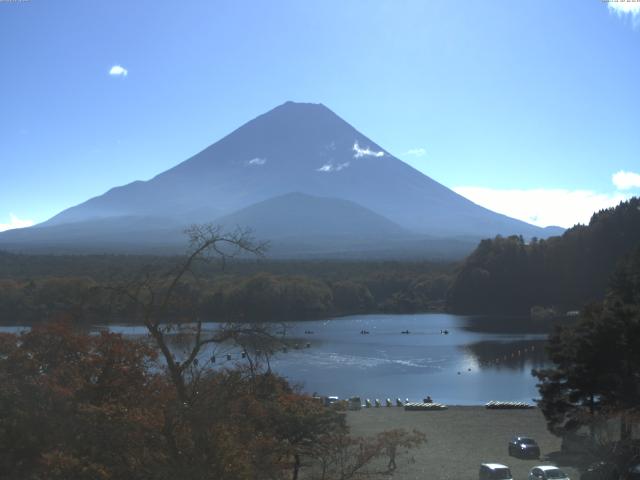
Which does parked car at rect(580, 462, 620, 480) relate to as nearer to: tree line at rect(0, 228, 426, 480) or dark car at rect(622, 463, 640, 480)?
dark car at rect(622, 463, 640, 480)

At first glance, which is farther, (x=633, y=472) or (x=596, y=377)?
(x=596, y=377)

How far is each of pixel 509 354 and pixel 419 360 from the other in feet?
10.5

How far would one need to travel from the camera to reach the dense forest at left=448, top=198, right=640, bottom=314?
41531mm

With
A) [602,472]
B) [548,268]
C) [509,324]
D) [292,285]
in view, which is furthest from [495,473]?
[548,268]

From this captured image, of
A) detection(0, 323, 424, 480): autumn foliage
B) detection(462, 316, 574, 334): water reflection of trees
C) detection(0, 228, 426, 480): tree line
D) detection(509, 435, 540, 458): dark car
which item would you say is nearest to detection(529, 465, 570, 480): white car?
detection(509, 435, 540, 458): dark car

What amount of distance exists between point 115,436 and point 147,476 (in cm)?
38

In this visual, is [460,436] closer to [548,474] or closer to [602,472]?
[548,474]

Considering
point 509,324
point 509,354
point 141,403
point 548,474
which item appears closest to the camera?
point 141,403

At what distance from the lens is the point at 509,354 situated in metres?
26.8

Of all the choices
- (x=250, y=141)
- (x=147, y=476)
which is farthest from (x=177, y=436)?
(x=250, y=141)

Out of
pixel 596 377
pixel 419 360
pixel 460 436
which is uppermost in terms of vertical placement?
pixel 596 377

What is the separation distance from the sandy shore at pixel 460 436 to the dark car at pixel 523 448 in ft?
0.38

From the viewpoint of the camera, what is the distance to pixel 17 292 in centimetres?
2836

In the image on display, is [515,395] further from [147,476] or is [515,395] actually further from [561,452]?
[147,476]
